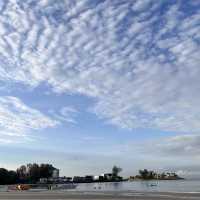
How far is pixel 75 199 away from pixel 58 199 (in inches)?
95.3

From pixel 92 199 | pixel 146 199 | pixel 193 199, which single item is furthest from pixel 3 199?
pixel 193 199

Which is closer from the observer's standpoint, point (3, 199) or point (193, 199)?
point (193, 199)

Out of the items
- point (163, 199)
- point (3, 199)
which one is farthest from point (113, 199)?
point (3, 199)

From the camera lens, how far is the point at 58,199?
58719 millimetres

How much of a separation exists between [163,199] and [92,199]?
9675mm

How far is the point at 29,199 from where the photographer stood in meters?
59.9

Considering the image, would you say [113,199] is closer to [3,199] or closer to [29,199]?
[29,199]

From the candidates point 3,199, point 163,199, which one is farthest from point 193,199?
point 3,199

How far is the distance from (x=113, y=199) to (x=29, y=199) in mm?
11921

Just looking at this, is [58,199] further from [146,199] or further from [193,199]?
[193,199]

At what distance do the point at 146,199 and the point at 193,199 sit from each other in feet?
20.4

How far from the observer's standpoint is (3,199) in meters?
61.3

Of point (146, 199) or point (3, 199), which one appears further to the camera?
point (3, 199)

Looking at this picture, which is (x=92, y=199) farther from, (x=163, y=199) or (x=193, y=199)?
(x=193, y=199)
